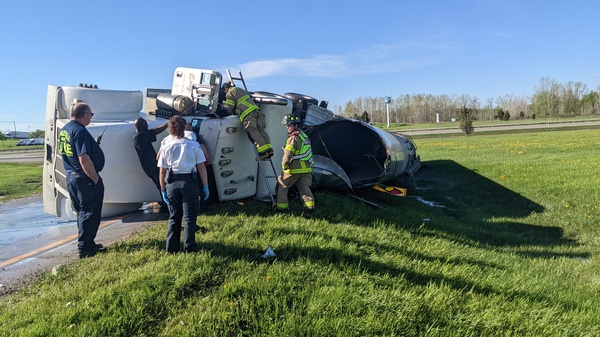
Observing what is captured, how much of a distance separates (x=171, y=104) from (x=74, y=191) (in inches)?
105

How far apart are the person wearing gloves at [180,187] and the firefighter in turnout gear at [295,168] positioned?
198cm

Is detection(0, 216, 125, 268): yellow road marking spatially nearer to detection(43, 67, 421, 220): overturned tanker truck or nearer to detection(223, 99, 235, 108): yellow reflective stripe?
detection(43, 67, 421, 220): overturned tanker truck

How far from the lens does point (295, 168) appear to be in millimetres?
6410

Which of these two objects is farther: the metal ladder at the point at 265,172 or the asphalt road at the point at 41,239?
the metal ladder at the point at 265,172

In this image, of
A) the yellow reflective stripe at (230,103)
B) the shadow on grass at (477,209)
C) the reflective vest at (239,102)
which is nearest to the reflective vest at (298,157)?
the reflective vest at (239,102)

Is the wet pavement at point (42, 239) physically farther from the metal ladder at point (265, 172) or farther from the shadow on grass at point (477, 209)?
the shadow on grass at point (477, 209)

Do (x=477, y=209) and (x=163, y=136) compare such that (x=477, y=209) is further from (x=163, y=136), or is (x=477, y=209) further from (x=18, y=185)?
(x=18, y=185)

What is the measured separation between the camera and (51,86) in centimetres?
638

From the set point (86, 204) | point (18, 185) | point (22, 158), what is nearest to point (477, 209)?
point (86, 204)

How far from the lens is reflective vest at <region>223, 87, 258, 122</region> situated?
645 centimetres

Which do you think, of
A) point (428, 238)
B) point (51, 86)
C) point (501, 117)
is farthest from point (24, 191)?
point (501, 117)

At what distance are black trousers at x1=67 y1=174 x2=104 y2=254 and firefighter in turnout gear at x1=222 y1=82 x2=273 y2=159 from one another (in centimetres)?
234

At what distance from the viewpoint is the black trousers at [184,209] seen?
4.46 meters

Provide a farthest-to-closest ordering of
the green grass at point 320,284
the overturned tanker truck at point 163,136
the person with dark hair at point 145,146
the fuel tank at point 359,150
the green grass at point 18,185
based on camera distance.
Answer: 1. the green grass at point 18,185
2. the fuel tank at point 359,150
3. the overturned tanker truck at point 163,136
4. the person with dark hair at point 145,146
5. the green grass at point 320,284
